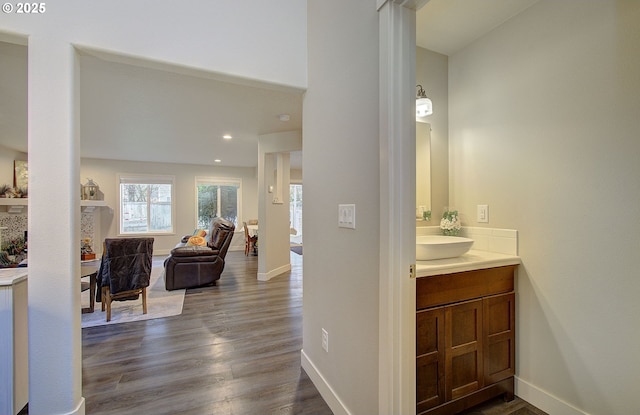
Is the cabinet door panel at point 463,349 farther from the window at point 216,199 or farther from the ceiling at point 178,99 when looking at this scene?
the window at point 216,199

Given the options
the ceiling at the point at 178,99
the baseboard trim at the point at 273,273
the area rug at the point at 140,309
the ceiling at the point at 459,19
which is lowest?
the area rug at the point at 140,309

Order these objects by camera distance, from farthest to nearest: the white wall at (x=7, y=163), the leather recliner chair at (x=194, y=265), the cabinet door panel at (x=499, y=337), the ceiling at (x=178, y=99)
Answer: the white wall at (x=7, y=163) < the leather recliner chair at (x=194, y=265) < the ceiling at (x=178, y=99) < the cabinet door panel at (x=499, y=337)

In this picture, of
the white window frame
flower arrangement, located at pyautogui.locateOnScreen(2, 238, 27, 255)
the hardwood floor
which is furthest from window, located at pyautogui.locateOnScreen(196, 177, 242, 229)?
the hardwood floor

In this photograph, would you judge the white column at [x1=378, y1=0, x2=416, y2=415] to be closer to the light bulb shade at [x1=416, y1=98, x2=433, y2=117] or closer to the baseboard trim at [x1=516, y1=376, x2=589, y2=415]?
the light bulb shade at [x1=416, y1=98, x2=433, y2=117]

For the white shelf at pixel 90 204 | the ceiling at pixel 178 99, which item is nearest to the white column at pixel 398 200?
the ceiling at pixel 178 99

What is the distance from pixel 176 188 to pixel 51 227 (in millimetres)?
6330

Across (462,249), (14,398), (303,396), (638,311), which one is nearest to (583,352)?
(638,311)

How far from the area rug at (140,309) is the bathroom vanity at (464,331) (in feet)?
9.28

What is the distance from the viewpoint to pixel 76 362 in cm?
151

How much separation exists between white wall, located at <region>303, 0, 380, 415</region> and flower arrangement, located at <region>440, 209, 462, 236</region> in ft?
3.34

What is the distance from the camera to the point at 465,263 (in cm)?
154

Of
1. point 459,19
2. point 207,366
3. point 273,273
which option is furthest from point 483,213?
point 273,273

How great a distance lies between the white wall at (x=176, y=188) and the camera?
667 centimetres

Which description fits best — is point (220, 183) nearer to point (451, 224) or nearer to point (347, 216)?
point (451, 224)
